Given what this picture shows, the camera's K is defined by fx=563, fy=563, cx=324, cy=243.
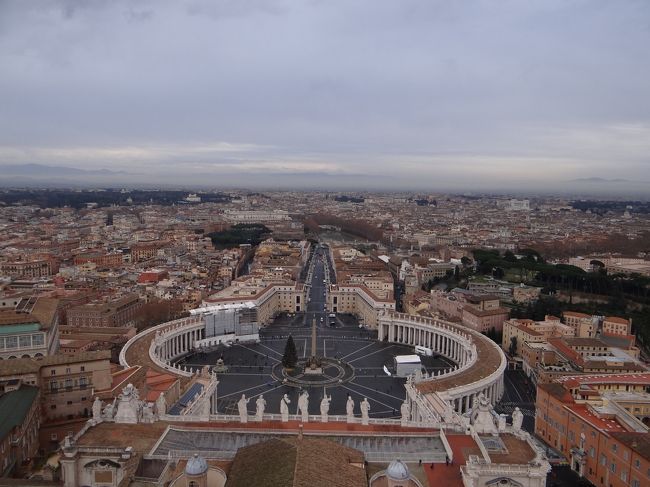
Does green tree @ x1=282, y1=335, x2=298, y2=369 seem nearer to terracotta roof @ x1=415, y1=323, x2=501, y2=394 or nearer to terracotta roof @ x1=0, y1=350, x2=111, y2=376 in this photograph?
terracotta roof @ x1=415, y1=323, x2=501, y2=394

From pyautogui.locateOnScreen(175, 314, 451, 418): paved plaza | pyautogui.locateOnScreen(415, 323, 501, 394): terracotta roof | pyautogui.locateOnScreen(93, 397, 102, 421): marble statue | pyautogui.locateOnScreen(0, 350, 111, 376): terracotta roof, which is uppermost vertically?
pyautogui.locateOnScreen(0, 350, 111, 376): terracotta roof

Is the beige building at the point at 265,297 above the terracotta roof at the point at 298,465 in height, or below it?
below

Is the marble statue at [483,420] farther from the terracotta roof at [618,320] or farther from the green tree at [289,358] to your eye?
the terracotta roof at [618,320]

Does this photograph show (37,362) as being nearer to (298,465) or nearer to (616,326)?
(298,465)

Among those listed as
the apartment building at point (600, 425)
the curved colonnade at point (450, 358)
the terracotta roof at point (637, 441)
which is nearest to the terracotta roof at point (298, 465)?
the curved colonnade at point (450, 358)

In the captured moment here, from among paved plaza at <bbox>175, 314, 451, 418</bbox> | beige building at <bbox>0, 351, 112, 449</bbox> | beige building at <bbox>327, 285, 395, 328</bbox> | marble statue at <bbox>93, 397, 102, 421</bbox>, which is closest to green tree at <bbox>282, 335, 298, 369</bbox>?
paved plaza at <bbox>175, 314, 451, 418</bbox>

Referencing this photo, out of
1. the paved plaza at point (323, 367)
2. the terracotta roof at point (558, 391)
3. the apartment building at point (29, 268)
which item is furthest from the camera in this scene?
the apartment building at point (29, 268)

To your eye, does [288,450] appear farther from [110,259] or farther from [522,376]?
[110,259]

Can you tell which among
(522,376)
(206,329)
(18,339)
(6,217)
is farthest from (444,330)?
(6,217)

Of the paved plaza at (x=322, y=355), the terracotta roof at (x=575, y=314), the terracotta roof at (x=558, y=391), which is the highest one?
the terracotta roof at (x=558, y=391)
